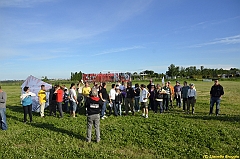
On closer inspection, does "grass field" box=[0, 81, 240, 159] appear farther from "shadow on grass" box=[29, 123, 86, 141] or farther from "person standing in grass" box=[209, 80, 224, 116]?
"person standing in grass" box=[209, 80, 224, 116]

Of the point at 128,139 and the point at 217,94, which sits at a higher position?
the point at 217,94

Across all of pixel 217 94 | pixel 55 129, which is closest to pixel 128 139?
pixel 55 129

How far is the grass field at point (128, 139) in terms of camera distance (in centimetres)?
599

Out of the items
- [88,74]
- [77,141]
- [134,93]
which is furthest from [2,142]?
[88,74]

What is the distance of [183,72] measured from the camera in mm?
108375

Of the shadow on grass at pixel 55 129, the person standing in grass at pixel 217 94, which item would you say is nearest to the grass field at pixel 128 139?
the shadow on grass at pixel 55 129

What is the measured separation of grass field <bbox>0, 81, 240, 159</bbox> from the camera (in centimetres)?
599

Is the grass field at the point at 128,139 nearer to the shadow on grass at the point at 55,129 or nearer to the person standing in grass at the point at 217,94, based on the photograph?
the shadow on grass at the point at 55,129

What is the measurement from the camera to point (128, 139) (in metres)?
7.18

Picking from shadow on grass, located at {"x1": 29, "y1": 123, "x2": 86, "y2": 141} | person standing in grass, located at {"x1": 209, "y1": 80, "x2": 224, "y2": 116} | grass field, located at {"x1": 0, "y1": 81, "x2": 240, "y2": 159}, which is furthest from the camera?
person standing in grass, located at {"x1": 209, "y1": 80, "x2": 224, "y2": 116}

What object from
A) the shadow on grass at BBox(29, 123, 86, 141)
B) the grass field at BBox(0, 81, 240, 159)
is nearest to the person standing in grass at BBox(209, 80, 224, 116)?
the grass field at BBox(0, 81, 240, 159)

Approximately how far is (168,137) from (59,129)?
4782 mm

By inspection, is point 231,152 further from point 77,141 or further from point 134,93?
point 134,93

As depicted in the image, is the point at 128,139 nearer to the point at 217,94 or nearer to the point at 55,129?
the point at 55,129
